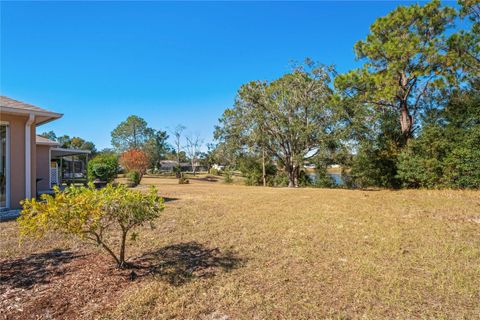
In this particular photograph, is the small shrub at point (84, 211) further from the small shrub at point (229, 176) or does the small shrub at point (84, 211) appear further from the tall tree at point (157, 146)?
the tall tree at point (157, 146)

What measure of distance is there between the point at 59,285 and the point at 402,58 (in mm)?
13527

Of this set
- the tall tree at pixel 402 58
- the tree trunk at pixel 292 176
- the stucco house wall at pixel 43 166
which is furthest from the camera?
the tree trunk at pixel 292 176

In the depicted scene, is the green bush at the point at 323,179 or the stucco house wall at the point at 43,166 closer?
the stucco house wall at the point at 43,166

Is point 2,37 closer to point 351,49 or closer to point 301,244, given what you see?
point 301,244

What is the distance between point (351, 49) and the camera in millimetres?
13055

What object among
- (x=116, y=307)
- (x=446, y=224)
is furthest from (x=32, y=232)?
(x=446, y=224)

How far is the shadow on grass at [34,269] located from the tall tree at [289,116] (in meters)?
14.2

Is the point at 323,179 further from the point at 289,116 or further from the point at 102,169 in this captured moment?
the point at 102,169

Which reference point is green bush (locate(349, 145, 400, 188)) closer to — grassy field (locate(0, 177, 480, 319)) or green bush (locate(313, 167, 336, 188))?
green bush (locate(313, 167, 336, 188))

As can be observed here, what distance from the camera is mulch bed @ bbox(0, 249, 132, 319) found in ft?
7.79

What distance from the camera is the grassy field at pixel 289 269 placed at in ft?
7.92

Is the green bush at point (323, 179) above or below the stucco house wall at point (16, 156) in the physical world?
below

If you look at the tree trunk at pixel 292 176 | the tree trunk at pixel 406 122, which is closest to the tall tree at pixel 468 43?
the tree trunk at pixel 406 122

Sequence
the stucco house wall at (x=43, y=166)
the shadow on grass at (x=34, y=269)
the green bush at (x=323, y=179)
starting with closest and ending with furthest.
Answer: the shadow on grass at (x=34, y=269) → the stucco house wall at (x=43, y=166) → the green bush at (x=323, y=179)
